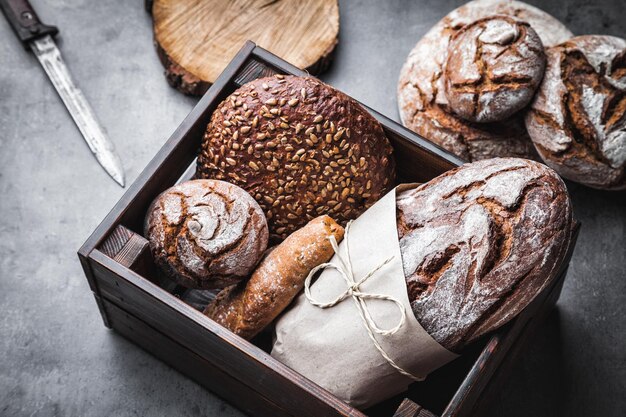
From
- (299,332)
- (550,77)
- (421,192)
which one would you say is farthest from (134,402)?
(550,77)

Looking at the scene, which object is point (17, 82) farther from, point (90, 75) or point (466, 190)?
point (466, 190)

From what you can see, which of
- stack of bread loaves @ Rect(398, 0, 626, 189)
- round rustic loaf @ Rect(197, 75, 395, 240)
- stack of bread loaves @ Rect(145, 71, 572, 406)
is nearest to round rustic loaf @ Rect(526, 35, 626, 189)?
stack of bread loaves @ Rect(398, 0, 626, 189)

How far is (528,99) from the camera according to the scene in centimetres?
217

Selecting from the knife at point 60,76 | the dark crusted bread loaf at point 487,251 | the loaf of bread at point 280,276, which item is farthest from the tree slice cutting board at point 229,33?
the dark crusted bread loaf at point 487,251

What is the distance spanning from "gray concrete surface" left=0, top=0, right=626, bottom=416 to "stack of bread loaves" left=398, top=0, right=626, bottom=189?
1.02 ft

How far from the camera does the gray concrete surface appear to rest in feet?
7.50

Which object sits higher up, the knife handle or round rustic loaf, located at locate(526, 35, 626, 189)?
the knife handle

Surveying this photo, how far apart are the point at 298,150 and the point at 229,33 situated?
75 cm

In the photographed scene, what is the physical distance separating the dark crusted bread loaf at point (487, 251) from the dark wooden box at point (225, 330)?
0.34ft

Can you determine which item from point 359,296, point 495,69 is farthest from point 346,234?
point 495,69

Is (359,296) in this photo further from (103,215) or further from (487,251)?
(103,215)

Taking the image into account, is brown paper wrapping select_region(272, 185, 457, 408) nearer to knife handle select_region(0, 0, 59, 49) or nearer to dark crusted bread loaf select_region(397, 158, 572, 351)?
dark crusted bread loaf select_region(397, 158, 572, 351)

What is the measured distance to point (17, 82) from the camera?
102 inches

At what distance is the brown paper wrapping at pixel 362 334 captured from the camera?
1700 millimetres
